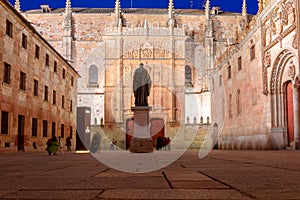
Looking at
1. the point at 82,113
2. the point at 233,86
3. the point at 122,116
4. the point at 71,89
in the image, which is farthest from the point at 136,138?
the point at 122,116

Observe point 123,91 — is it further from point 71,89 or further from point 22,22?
point 22,22

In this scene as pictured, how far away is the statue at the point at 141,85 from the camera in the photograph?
1700 cm

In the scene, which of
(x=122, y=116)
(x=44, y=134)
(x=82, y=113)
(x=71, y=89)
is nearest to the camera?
(x=44, y=134)

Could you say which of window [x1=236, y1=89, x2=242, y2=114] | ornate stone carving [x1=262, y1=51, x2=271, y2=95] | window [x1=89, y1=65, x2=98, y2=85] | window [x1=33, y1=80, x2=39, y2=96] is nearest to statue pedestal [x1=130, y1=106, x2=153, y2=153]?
ornate stone carving [x1=262, y1=51, x2=271, y2=95]

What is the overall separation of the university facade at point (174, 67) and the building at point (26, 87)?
15.9 feet

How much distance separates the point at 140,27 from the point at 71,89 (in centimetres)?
1522

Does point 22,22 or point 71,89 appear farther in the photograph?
point 71,89

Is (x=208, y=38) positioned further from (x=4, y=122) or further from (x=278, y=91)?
(x=4, y=122)

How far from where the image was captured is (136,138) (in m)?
16.6

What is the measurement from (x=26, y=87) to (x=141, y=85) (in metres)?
7.69

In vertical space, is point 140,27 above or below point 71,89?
above

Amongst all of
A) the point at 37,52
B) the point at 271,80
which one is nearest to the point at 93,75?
the point at 37,52

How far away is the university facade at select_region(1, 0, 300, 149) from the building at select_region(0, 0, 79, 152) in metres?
4.86

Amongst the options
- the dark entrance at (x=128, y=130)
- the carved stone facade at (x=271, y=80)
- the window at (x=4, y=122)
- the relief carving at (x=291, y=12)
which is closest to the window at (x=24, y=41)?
the window at (x=4, y=122)
